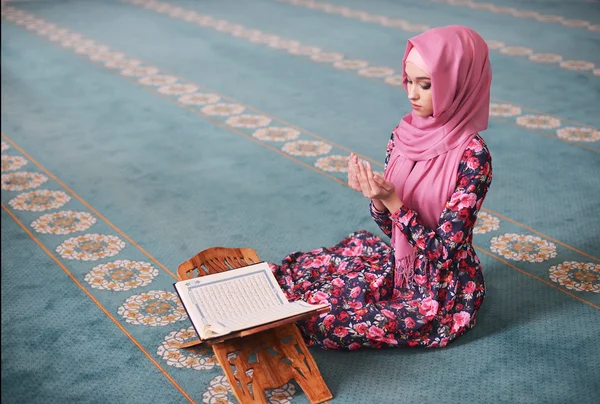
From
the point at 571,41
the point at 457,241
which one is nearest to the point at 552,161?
the point at 457,241

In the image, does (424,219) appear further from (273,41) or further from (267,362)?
(273,41)

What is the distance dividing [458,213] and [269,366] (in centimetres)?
65

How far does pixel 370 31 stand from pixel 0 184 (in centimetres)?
356

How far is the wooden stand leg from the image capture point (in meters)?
1.91

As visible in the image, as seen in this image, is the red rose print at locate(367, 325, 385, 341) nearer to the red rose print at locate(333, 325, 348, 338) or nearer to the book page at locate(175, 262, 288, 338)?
the red rose print at locate(333, 325, 348, 338)

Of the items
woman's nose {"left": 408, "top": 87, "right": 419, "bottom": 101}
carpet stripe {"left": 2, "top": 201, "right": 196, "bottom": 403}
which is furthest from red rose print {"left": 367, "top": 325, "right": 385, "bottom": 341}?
woman's nose {"left": 408, "top": 87, "right": 419, "bottom": 101}

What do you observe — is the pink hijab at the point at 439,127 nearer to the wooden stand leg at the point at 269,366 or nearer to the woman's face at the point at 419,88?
the woman's face at the point at 419,88

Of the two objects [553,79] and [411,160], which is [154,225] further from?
[553,79]

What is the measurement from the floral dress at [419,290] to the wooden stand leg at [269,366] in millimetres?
118

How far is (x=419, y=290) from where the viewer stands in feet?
6.99

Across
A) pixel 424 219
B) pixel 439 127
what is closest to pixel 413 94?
pixel 439 127

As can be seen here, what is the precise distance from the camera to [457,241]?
1.95 meters

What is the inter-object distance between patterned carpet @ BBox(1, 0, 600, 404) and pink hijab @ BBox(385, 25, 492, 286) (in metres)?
0.43

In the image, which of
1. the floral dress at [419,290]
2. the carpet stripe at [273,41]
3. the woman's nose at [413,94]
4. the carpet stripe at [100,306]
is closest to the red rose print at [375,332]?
the floral dress at [419,290]
